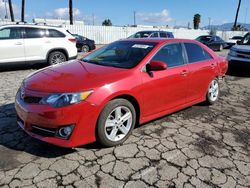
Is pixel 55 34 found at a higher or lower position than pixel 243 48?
higher

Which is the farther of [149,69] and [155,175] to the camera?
[149,69]

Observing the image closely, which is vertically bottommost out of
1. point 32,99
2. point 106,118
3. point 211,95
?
point 211,95

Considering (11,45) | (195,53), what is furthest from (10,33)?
(195,53)

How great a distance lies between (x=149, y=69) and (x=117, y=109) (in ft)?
2.88

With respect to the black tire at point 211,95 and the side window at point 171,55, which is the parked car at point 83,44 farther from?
the side window at point 171,55

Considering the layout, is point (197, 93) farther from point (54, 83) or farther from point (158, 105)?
point (54, 83)

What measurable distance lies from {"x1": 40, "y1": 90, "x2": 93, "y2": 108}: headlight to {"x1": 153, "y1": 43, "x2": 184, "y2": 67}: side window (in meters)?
1.54

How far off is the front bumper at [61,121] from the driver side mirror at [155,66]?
1.19m

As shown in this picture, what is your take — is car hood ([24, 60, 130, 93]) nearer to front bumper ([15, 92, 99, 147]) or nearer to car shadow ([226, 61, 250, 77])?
front bumper ([15, 92, 99, 147])

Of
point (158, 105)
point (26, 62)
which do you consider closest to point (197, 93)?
point (158, 105)

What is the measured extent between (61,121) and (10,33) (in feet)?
22.3

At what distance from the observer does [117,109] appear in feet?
11.4

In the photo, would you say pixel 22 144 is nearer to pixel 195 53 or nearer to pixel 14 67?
pixel 195 53

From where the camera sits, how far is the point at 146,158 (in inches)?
131
